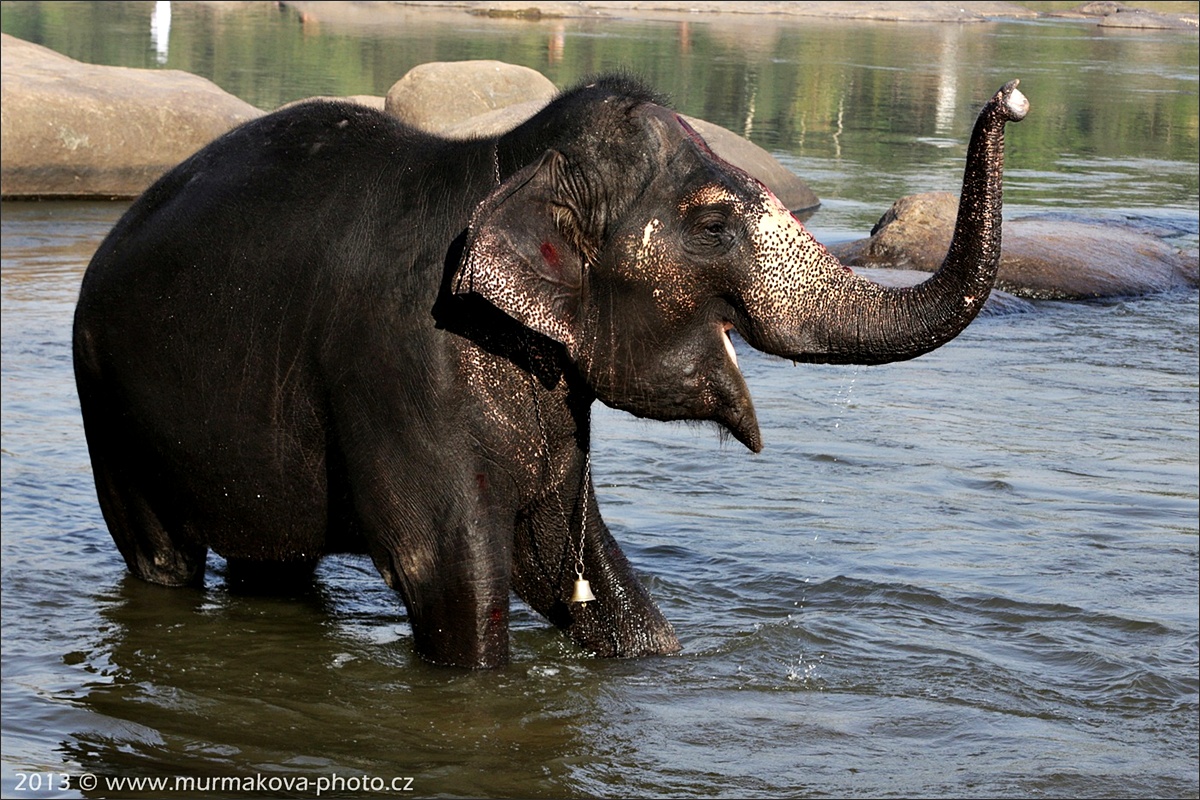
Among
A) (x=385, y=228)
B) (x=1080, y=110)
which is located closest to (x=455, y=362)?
(x=385, y=228)

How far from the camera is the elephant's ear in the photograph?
5.06 meters

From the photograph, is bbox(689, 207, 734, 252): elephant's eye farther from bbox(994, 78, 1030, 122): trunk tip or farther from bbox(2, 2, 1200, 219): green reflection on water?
bbox(2, 2, 1200, 219): green reflection on water

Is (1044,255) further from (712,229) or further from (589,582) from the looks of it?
(712,229)

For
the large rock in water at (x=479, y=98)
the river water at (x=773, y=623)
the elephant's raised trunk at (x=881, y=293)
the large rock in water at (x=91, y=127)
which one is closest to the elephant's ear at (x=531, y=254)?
the elephant's raised trunk at (x=881, y=293)

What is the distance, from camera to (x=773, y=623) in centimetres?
696

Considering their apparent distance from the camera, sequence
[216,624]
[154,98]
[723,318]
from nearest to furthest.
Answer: [723,318]
[216,624]
[154,98]

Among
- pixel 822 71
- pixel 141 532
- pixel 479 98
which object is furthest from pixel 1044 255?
pixel 822 71

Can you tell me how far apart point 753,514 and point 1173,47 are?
51559 millimetres

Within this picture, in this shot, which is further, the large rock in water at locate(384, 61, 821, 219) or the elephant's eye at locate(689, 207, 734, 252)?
the large rock in water at locate(384, 61, 821, 219)

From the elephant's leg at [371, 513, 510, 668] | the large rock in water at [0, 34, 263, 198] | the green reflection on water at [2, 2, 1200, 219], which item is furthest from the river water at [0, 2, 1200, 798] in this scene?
the green reflection on water at [2, 2, 1200, 219]

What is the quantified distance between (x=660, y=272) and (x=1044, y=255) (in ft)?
31.0

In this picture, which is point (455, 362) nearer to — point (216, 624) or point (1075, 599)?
point (216, 624)

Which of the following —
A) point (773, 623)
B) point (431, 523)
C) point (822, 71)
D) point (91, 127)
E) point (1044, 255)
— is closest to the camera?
point (431, 523)

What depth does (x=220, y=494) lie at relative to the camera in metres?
6.00
